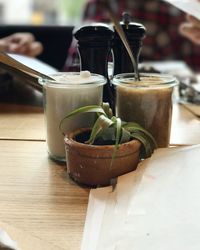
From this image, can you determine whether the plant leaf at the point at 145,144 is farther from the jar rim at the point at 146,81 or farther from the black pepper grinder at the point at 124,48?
the black pepper grinder at the point at 124,48

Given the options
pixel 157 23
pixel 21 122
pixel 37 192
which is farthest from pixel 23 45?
pixel 157 23

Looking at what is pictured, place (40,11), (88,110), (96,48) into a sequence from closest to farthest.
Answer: (88,110), (96,48), (40,11)

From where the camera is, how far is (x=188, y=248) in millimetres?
457

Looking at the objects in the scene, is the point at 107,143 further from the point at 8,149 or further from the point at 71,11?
the point at 71,11

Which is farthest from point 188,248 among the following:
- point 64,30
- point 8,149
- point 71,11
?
point 71,11

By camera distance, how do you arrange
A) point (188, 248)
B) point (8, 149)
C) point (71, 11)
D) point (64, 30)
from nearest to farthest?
point (188, 248) → point (8, 149) → point (64, 30) → point (71, 11)

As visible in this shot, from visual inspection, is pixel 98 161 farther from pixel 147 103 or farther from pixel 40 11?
pixel 40 11

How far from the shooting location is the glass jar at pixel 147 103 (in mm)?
689

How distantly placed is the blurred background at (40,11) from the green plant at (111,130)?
8.76 ft

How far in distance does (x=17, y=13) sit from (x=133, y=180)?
2893 millimetres

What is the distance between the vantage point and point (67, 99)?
0.68 metres

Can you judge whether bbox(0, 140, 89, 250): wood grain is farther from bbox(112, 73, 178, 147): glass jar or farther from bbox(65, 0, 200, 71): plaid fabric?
bbox(65, 0, 200, 71): plaid fabric

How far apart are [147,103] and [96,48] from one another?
139 millimetres

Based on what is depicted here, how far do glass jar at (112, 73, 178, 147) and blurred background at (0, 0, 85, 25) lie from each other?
103 inches
